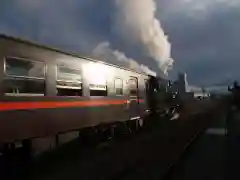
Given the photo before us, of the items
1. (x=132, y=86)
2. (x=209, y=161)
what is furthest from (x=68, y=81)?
(x=132, y=86)

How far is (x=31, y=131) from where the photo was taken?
816 centimetres

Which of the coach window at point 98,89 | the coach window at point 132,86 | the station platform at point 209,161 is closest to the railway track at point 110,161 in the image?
the station platform at point 209,161

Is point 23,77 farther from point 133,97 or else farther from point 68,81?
point 133,97

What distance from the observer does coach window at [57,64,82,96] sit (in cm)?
924

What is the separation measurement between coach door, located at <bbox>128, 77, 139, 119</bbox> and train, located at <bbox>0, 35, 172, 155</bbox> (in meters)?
1.19

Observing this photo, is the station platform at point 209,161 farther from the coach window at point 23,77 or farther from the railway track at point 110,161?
the coach window at point 23,77

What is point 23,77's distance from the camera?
8031 millimetres

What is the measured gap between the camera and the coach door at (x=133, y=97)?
14.1 m

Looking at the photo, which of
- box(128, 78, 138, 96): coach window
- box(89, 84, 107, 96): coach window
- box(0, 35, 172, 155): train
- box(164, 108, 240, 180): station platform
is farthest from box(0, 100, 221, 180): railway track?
box(128, 78, 138, 96): coach window

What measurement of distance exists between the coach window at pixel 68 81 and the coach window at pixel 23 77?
711mm

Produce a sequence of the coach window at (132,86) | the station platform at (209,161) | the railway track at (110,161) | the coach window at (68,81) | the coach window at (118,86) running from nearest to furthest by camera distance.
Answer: the station platform at (209,161)
the railway track at (110,161)
the coach window at (68,81)
the coach window at (118,86)
the coach window at (132,86)

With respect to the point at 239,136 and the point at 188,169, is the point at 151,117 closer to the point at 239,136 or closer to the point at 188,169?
the point at 239,136

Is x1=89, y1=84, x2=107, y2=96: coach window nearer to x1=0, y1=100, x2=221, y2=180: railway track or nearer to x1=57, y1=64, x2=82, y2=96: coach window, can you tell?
x1=57, y1=64, x2=82, y2=96: coach window

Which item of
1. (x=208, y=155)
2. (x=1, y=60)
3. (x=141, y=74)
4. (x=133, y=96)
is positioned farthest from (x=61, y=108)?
(x=141, y=74)
